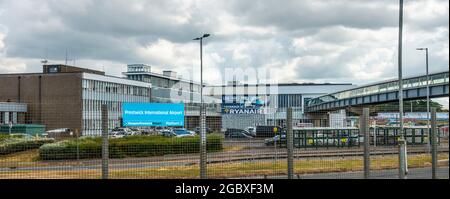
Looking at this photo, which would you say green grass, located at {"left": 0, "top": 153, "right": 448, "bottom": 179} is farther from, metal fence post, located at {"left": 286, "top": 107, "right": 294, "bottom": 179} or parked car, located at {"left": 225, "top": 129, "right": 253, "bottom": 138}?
metal fence post, located at {"left": 286, "top": 107, "right": 294, "bottom": 179}

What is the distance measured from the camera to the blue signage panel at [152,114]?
34.6 ft

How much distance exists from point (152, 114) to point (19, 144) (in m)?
2.84

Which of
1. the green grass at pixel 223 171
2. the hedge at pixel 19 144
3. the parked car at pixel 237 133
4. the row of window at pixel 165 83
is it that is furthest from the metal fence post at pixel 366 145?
the row of window at pixel 165 83

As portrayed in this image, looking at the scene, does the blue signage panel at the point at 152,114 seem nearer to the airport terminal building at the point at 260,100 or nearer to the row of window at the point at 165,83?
the airport terminal building at the point at 260,100

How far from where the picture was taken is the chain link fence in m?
10.6

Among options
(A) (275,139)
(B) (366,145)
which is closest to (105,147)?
(A) (275,139)

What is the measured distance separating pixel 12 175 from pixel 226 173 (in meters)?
4.71

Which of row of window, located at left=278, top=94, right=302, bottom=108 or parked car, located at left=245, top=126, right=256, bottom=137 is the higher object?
row of window, located at left=278, top=94, right=302, bottom=108

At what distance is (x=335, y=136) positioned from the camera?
48.6ft

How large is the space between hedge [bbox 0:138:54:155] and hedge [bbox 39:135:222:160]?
15cm

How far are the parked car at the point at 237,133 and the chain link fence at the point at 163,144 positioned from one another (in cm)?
2

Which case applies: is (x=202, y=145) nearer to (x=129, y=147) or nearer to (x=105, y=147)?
(x=105, y=147)

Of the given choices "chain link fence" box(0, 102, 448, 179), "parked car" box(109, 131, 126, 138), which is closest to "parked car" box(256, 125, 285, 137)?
"chain link fence" box(0, 102, 448, 179)
